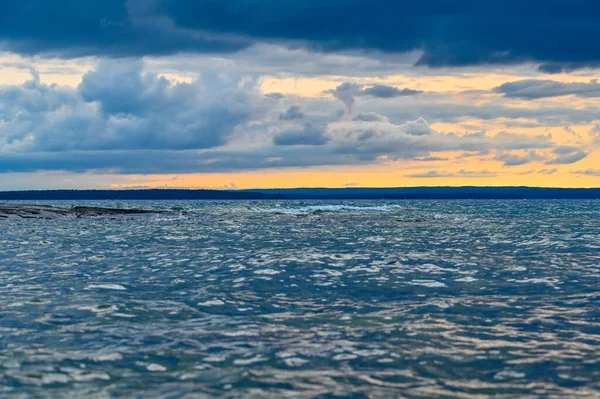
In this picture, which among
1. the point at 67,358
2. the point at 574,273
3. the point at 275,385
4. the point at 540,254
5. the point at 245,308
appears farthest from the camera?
the point at 540,254

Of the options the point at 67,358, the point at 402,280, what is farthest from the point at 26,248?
the point at 67,358

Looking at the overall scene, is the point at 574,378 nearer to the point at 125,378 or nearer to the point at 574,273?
the point at 125,378

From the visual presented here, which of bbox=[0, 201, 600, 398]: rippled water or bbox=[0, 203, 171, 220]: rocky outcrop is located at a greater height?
bbox=[0, 203, 171, 220]: rocky outcrop

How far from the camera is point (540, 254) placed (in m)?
37.5

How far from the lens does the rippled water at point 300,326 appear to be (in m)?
12.7

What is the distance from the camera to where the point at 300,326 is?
17.6 meters

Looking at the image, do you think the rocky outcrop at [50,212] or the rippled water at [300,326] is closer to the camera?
the rippled water at [300,326]

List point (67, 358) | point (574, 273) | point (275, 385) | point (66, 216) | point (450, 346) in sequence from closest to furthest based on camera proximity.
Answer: point (275, 385)
point (67, 358)
point (450, 346)
point (574, 273)
point (66, 216)

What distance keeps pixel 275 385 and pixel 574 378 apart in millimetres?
5746

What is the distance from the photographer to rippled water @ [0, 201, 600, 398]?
41.6 ft

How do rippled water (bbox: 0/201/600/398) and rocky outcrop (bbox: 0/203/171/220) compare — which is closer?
rippled water (bbox: 0/201/600/398)

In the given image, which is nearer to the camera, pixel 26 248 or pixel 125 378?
pixel 125 378

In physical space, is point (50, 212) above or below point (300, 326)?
above

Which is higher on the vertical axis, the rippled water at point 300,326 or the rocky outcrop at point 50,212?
the rocky outcrop at point 50,212
